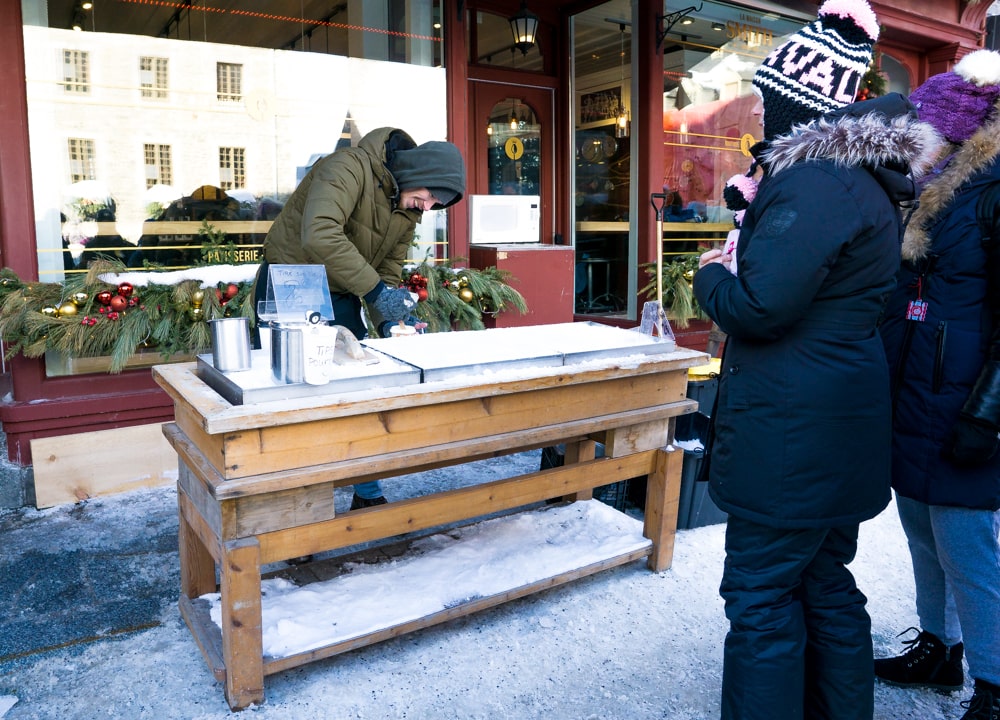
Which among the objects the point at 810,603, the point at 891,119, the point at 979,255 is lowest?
the point at 810,603

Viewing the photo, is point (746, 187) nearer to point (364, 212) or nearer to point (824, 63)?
point (824, 63)

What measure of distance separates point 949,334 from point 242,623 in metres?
2.27

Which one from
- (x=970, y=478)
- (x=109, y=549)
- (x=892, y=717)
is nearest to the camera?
(x=970, y=478)

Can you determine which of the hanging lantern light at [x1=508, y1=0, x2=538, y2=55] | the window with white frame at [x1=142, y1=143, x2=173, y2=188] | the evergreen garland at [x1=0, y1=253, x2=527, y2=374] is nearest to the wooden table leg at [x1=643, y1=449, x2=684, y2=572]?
the evergreen garland at [x1=0, y1=253, x2=527, y2=374]

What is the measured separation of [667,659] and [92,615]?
7.20 ft

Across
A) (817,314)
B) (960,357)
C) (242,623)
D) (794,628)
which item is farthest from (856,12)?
(242,623)

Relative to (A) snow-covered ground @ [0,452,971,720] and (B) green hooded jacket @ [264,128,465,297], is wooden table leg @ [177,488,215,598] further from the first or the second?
(B) green hooded jacket @ [264,128,465,297]

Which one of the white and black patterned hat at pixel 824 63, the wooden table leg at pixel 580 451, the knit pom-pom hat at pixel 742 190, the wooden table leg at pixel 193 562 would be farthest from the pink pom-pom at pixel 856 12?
the wooden table leg at pixel 193 562

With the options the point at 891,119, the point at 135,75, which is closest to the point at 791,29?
the point at 135,75

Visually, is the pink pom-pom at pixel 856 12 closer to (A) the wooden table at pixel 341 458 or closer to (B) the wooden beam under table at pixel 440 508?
(A) the wooden table at pixel 341 458

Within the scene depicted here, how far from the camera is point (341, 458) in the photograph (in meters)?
2.40

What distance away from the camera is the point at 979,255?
89.5 inches

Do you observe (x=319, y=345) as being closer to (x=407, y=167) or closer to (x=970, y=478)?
(x=407, y=167)

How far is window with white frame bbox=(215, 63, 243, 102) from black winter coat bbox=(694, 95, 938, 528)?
4560 mm
